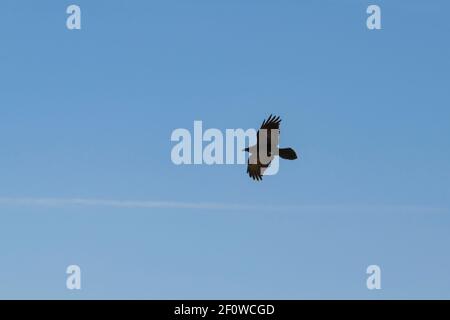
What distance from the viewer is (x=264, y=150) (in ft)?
44.5

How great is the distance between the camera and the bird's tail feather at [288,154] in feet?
44.7

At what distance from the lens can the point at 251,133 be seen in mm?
13445

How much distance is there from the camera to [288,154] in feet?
Answer: 44.9

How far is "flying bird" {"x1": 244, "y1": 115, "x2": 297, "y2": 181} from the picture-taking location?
44.1 ft

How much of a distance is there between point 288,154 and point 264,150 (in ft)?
1.24

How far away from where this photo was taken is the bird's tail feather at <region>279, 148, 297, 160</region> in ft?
44.7

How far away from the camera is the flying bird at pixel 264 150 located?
1344 centimetres
